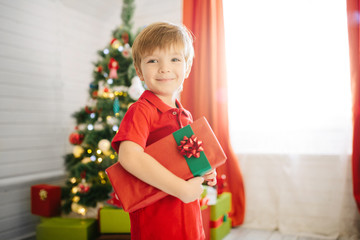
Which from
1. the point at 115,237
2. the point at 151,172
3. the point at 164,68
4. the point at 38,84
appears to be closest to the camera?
the point at 151,172

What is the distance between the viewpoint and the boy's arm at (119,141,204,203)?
704mm

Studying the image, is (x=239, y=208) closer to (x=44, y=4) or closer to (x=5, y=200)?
(x=5, y=200)

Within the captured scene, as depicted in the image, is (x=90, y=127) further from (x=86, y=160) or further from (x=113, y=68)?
(x=113, y=68)

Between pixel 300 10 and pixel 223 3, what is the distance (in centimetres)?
64

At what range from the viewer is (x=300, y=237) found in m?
2.18

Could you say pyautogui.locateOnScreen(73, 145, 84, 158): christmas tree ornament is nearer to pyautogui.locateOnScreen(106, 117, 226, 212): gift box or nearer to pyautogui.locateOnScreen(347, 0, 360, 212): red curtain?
pyautogui.locateOnScreen(106, 117, 226, 212): gift box

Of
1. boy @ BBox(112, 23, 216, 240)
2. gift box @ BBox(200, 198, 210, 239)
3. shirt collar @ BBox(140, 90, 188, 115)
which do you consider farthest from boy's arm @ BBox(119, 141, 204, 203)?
gift box @ BBox(200, 198, 210, 239)

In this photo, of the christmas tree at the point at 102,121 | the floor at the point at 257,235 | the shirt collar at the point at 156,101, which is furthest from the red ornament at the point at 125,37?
the floor at the point at 257,235

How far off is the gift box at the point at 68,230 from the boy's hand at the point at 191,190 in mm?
1465

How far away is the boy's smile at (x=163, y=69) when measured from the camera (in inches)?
32.2

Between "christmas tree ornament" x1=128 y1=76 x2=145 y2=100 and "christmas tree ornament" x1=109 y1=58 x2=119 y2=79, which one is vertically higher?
"christmas tree ornament" x1=109 y1=58 x2=119 y2=79

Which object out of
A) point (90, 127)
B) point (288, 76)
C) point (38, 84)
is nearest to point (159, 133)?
point (90, 127)

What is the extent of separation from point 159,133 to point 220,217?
5.07ft

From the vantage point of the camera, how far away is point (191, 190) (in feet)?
2.37
